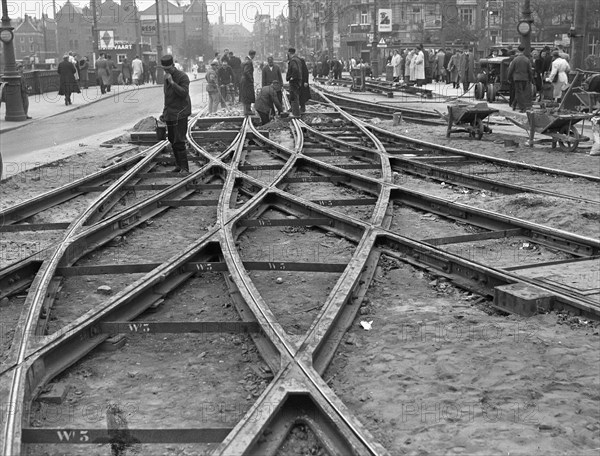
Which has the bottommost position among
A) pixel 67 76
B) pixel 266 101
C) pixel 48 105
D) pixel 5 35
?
pixel 48 105

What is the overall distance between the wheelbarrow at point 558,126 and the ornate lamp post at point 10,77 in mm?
15055

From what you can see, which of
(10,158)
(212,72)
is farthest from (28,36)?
(10,158)

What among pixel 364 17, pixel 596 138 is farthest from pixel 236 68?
pixel 364 17

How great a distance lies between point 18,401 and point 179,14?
576 ft

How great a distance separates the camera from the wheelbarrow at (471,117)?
1786 centimetres

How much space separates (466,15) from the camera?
332 ft

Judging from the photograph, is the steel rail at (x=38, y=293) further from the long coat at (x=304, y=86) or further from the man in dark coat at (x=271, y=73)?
the man in dark coat at (x=271, y=73)

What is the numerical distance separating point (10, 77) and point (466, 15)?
84.5m

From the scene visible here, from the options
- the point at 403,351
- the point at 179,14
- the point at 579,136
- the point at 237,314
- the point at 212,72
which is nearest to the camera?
the point at 403,351

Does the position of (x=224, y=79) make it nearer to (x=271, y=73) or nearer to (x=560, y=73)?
(x=271, y=73)

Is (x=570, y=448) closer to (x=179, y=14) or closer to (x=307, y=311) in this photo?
(x=307, y=311)

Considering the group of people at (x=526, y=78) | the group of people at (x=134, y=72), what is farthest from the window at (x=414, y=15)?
the group of people at (x=526, y=78)

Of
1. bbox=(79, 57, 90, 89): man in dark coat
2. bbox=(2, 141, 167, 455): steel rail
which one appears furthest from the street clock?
bbox=(79, 57, 90, 89): man in dark coat

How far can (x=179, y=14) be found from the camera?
566 ft
